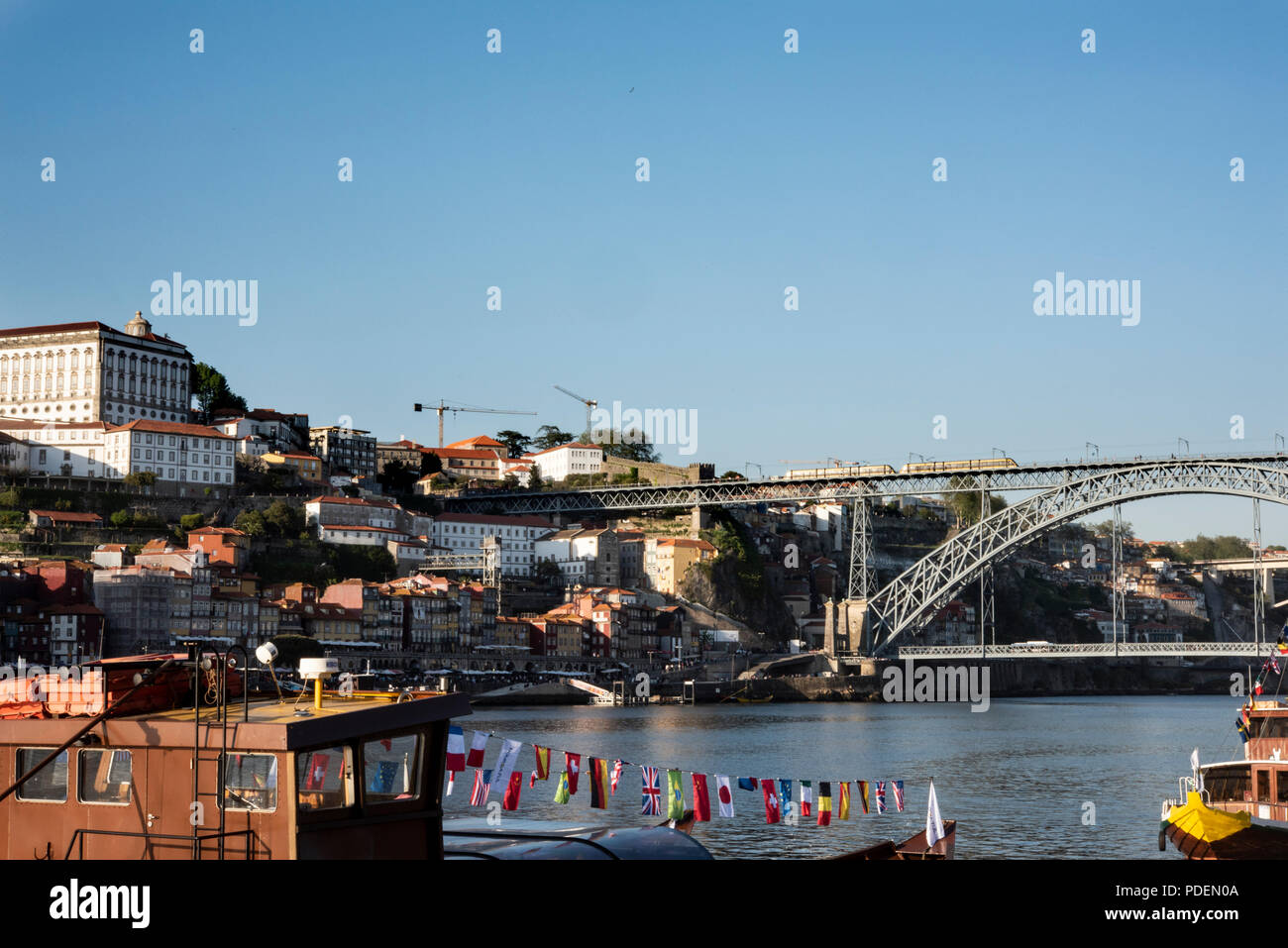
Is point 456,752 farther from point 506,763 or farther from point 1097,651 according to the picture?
point 1097,651

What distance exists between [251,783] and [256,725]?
0.84ft

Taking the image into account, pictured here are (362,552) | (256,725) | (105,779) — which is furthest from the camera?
(362,552)

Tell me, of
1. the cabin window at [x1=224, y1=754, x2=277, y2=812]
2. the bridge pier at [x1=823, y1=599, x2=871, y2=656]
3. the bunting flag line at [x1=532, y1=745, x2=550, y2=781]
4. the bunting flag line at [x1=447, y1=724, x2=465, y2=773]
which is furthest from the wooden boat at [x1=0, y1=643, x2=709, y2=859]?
the bridge pier at [x1=823, y1=599, x2=871, y2=656]

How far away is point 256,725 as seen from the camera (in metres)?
6.30

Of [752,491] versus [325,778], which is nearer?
[325,778]

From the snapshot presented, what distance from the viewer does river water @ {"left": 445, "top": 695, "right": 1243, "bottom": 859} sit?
1994 cm

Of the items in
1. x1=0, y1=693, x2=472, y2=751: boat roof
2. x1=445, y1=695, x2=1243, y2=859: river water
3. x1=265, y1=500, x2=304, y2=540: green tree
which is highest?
x1=265, y1=500, x2=304, y2=540: green tree

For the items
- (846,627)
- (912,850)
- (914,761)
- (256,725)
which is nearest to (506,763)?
(912,850)

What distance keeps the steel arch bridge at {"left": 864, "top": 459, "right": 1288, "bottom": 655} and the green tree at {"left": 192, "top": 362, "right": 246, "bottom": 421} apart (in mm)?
40133

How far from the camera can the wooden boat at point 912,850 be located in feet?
36.8

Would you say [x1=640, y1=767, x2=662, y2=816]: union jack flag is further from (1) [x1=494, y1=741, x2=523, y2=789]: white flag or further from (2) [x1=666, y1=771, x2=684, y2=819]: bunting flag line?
(1) [x1=494, y1=741, x2=523, y2=789]: white flag

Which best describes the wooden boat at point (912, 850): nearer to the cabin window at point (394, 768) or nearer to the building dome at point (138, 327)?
the cabin window at point (394, 768)
